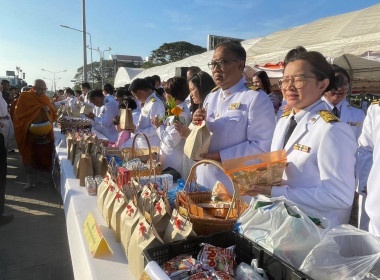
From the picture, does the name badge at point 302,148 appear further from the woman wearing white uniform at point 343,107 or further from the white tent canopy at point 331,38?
the white tent canopy at point 331,38

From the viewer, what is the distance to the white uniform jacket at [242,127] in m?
1.95

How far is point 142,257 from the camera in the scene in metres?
1.12

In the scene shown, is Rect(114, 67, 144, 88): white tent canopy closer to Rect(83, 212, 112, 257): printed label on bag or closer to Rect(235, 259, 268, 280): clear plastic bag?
Rect(83, 212, 112, 257): printed label on bag

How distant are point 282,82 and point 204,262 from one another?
3.27ft

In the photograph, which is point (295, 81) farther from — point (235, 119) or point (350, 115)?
point (350, 115)

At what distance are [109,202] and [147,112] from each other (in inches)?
75.4

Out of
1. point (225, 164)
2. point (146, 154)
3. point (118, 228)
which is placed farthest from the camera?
point (146, 154)

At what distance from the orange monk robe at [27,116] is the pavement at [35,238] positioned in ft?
2.24

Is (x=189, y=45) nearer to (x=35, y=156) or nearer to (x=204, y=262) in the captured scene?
(x=35, y=156)

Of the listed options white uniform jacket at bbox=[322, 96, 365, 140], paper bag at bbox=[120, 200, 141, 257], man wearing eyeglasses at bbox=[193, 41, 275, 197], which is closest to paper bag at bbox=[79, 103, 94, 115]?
man wearing eyeglasses at bbox=[193, 41, 275, 197]

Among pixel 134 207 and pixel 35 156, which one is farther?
pixel 35 156

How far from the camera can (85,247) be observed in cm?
146

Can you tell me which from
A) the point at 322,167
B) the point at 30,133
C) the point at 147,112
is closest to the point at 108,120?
the point at 30,133

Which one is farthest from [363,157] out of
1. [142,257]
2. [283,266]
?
[142,257]
